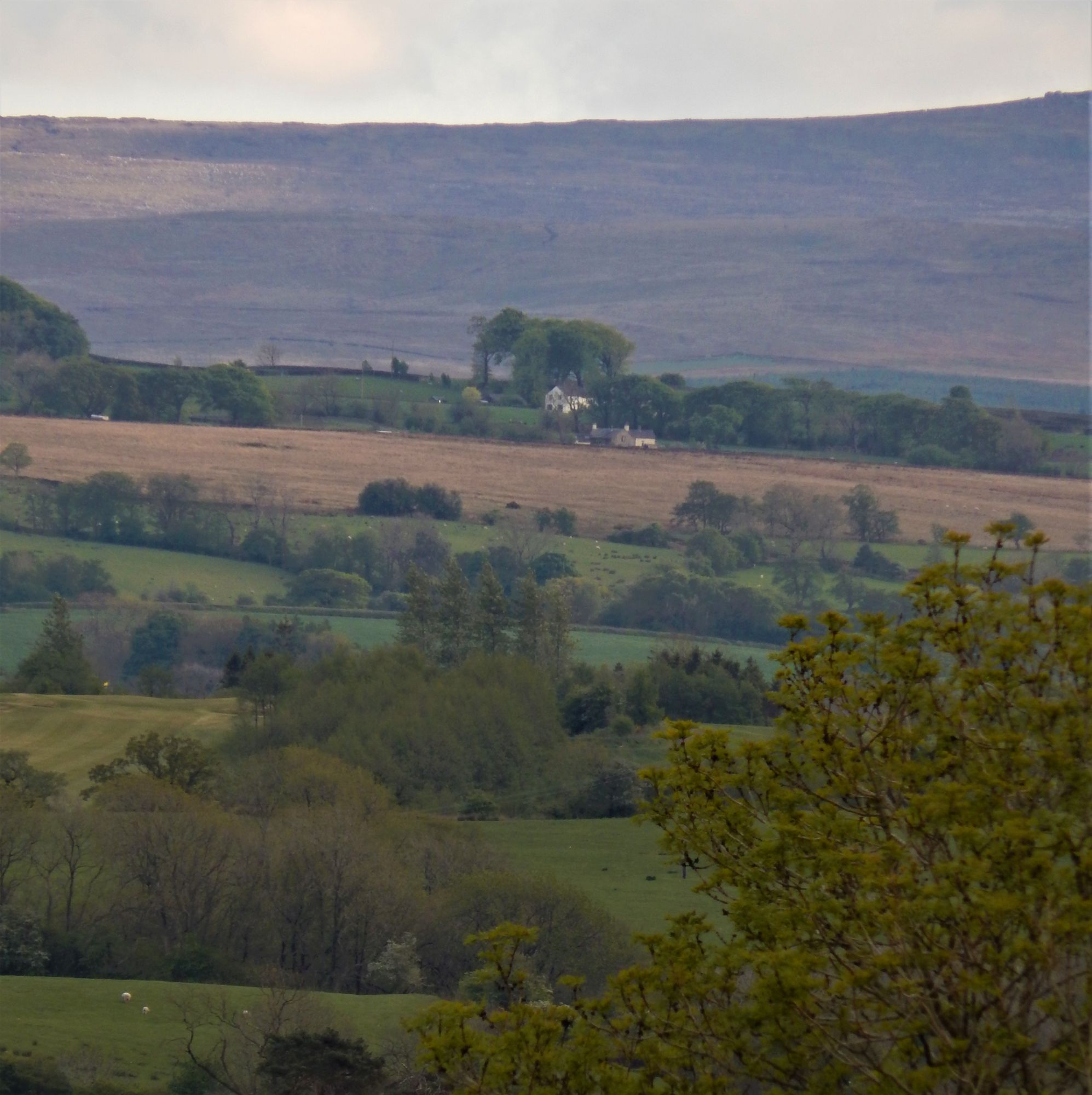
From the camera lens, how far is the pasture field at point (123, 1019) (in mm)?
23156

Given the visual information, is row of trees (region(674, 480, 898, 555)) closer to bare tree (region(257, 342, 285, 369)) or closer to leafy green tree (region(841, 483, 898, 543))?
leafy green tree (region(841, 483, 898, 543))

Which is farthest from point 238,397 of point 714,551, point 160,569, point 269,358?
point 160,569

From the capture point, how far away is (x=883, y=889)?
29.9 ft

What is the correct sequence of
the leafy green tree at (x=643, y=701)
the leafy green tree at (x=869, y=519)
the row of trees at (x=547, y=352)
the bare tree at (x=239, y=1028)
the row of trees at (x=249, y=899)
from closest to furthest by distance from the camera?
the bare tree at (x=239, y=1028), the row of trees at (x=249, y=899), the leafy green tree at (x=643, y=701), the leafy green tree at (x=869, y=519), the row of trees at (x=547, y=352)

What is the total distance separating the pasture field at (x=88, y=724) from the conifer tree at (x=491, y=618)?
1013 cm

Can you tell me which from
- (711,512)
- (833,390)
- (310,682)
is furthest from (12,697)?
(833,390)

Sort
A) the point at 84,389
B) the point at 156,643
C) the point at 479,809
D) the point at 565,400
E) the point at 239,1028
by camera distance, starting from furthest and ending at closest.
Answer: the point at 565,400 < the point at 84,389 < the point at 156,643 < the point at 479,809 < the point at 239,1028

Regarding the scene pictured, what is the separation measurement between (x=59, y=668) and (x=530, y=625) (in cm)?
1579

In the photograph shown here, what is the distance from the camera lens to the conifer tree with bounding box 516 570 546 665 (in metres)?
59.9

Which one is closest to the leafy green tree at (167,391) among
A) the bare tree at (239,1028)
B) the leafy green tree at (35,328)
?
the leafy green tree at (35,328)

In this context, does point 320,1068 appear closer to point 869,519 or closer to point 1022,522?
point 869,519

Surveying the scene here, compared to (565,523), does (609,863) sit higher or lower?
lower

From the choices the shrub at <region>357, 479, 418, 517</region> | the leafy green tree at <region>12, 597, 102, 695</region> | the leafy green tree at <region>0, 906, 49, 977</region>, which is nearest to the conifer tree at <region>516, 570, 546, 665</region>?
the leafy green tree at <region>12, 597, 102, 695</region>

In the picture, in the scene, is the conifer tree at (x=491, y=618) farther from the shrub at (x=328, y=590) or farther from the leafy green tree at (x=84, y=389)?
the leafy green tree at (x=84, y=389)
